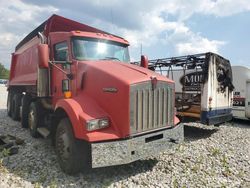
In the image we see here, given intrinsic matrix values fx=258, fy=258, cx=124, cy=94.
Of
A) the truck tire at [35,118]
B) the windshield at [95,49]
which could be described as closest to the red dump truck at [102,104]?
the windshield at [95,49]

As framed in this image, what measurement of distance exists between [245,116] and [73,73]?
32.7ft

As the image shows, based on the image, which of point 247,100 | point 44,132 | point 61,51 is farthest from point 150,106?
point 247,100

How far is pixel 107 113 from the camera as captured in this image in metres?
4.73

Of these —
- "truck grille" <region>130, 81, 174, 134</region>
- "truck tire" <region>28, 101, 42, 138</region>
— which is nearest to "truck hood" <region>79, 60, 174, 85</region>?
"truck grille" <region>130, 81, 174, 134</region>

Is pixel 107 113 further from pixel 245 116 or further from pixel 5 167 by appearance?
pixel 245 116

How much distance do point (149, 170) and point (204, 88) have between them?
4.09m

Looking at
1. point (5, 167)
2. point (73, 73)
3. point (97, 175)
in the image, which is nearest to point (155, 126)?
point (97, 175)

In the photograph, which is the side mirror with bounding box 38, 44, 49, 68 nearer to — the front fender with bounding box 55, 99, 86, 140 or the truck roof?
the front fender with bounding box 55, 99, 86, 140

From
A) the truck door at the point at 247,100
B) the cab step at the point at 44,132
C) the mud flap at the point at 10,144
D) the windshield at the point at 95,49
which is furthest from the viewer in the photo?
the truck door at the point at 247,100

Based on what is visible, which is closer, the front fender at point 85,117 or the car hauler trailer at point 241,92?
the front fender at point 85,117

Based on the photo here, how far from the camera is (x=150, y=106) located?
4820 millimetres

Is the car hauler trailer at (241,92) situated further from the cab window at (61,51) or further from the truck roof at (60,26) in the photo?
the cab window at (61,51)

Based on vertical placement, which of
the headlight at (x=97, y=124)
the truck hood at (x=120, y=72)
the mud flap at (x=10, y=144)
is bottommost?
the mud flap at (x=10, y=144)

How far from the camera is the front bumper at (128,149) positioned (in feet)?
13.9
